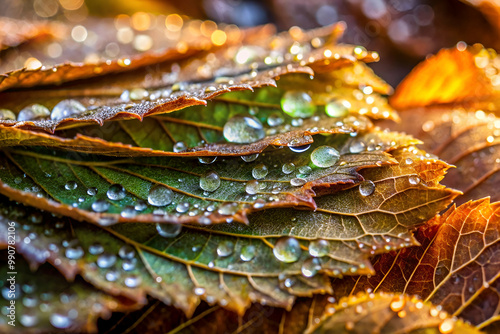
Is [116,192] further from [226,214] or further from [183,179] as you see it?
[226,214]

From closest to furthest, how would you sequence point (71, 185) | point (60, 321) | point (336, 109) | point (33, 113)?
point (60, 321) → point (71, 185) → point (33, 113) → point (336, 109)

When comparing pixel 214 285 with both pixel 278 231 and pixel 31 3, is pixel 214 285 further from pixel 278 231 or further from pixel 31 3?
pixel 31 3

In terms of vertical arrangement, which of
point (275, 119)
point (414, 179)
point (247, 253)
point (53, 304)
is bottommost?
point (53, 304)

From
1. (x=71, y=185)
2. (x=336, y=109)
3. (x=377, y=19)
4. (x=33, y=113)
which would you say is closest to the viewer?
(x=71, y=185)

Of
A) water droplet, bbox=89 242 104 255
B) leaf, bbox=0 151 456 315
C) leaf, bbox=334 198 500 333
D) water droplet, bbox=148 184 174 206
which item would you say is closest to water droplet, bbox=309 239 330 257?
leaf, bbox=0 151 456 315

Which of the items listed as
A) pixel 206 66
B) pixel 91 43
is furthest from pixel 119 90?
pixel 91 43

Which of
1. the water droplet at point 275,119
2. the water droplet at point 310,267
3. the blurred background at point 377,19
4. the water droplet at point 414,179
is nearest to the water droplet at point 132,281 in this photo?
the water droplet at point 310,267

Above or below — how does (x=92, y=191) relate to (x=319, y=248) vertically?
below

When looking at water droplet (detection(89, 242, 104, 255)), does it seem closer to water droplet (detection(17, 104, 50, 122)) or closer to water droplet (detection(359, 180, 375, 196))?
water droplet (detection(17, 104, 50, 122))

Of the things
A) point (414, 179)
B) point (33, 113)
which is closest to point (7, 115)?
point (33, 113)
